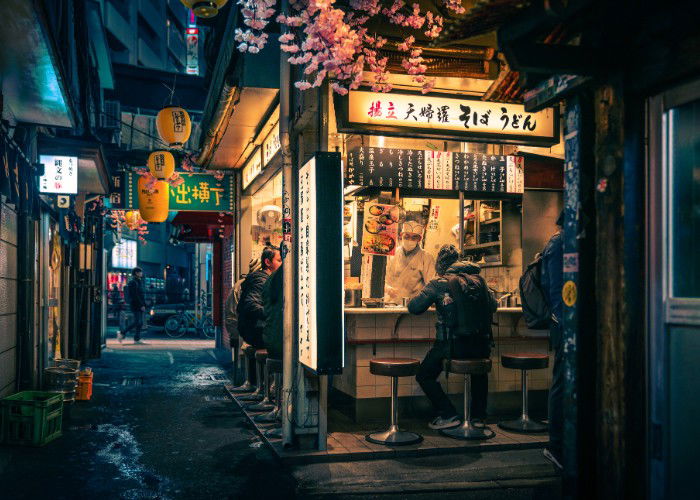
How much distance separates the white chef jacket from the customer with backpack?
12.9 ft

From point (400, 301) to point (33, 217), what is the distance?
23.6 ft

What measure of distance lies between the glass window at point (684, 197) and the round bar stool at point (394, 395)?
4725 mm

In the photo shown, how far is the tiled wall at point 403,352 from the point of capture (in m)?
10.0

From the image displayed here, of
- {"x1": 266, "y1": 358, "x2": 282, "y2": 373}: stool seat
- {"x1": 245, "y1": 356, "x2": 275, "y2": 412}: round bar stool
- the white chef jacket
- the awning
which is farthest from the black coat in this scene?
the awning

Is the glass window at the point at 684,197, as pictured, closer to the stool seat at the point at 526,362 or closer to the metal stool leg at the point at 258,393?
the stool seat at the point at 526,362

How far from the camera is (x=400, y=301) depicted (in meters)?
13.3

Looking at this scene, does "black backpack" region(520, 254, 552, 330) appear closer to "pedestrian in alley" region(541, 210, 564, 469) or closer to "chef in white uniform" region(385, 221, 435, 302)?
"pedestrian in alley" region(541, 210, 564, 469)

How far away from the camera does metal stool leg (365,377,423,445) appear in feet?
28.3

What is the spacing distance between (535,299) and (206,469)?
4.61m

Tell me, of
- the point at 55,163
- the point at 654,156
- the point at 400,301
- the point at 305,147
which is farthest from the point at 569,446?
the point at 55,163

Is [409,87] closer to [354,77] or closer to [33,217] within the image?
[354,77]

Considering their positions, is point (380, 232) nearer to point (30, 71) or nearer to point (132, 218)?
point (30, 71)

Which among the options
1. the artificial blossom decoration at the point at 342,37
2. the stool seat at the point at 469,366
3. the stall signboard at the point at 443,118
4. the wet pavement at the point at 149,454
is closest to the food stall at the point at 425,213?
the stall signboard at the point at 443,118

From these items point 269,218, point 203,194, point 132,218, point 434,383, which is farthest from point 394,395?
point 132,218
